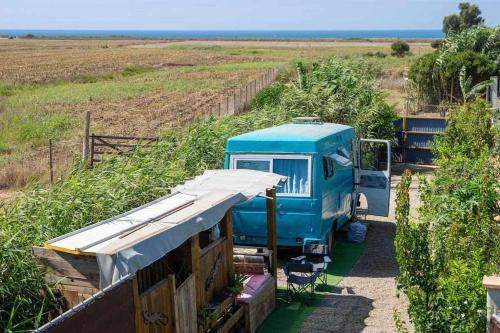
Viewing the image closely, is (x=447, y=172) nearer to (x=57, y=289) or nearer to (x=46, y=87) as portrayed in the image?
(x=57, y=289)

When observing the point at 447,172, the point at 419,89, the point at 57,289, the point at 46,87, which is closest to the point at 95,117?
the point at 419,89

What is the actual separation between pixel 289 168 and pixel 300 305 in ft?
8.32

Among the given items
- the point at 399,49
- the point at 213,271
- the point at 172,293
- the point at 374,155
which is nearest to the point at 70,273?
the point at 172,293

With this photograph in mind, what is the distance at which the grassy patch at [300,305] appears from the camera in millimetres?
9891

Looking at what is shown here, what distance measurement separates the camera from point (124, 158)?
13.0 metres

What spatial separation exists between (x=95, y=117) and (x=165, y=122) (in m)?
4.74

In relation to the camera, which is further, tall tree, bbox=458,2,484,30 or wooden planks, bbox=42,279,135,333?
tall tree, bbox=458,2,484,30

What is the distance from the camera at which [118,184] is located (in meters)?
10.3

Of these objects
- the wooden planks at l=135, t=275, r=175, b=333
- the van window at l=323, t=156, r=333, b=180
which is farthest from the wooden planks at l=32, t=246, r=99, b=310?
the van window at l=323, t=156, r=333, b=180

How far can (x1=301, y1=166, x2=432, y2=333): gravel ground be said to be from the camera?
987 centimetres

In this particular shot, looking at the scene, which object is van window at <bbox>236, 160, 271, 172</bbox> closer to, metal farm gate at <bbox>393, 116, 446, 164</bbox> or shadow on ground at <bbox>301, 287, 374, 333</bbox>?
shadow on ground at <bbox>301, 287, 374, 333</bbox>

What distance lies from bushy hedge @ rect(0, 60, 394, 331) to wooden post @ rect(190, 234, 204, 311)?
5.56ft

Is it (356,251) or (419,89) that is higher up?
(419,89)

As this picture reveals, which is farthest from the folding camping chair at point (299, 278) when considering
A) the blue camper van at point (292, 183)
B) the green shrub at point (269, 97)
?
the green shrub at point (269, 97)
